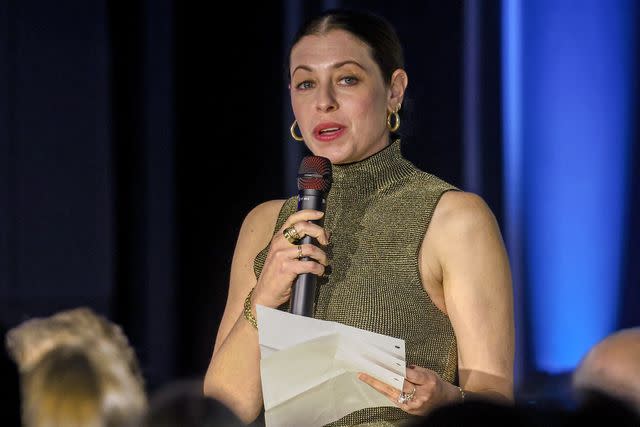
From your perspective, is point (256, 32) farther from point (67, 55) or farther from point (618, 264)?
point (618, 264)

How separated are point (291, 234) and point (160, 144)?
2.73 metres

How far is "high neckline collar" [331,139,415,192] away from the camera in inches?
82.3

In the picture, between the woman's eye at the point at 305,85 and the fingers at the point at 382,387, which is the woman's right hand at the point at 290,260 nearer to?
the fingers at the point at 382,387

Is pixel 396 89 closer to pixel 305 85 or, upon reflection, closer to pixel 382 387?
pixel 305 85

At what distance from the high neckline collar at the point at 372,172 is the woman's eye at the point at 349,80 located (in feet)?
0.52

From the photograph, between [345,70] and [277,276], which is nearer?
[277,276]

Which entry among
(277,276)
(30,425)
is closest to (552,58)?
(277,276)

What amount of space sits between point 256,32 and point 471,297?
265 centimetres

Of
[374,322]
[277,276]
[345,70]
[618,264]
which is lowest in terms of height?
[618,264]

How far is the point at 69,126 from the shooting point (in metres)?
4.54

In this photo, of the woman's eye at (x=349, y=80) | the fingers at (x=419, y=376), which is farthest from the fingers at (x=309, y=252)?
the woman's eye at (x=349, y=80)

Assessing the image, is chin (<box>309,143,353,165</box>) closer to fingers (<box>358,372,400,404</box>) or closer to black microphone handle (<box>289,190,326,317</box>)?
black microphone handle (<box>289,190,326,317</box>)

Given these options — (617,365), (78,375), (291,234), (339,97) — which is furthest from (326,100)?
(78,375)

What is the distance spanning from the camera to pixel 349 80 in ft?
6.78
